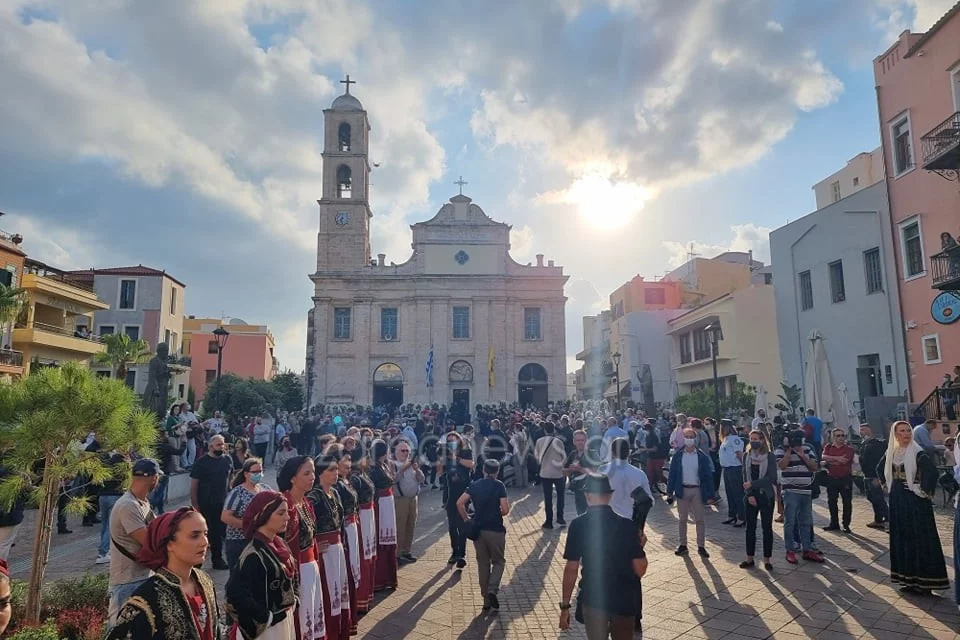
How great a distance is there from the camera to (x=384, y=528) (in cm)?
684

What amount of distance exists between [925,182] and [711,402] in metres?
10.3

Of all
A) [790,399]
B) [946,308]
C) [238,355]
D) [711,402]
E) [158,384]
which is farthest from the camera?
[238,355]

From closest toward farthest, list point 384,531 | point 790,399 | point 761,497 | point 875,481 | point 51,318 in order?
point 384,531, point 761,497, point 875,481, point 790,399, point 51,318

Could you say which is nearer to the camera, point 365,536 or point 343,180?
point 365,536

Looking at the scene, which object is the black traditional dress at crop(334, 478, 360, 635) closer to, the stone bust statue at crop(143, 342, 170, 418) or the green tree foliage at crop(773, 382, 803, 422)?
the stone bust statue at crop(143, 342, 170, 418)

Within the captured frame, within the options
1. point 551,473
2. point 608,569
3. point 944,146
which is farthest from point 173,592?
point 944,146

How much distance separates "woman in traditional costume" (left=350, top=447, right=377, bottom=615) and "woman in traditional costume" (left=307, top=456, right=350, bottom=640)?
2.69 ft

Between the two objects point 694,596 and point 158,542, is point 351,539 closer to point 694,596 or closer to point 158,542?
point 158,542

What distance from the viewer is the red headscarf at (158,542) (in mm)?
2740

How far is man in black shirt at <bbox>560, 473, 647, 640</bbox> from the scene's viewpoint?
3850 millimetres

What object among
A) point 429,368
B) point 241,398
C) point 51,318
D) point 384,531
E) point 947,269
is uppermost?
point 51,318

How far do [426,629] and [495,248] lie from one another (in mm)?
37160

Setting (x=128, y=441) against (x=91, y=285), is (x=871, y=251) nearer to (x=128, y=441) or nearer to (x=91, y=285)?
(x=128, y=441)

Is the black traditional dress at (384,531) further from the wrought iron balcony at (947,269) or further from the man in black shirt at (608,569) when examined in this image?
the wrought iron balcony at (947,269)
